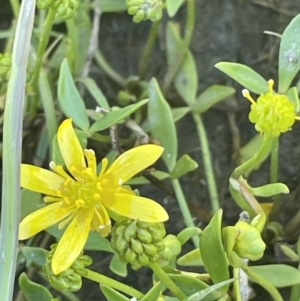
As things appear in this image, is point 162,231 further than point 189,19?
No

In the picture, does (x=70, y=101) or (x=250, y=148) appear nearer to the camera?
(x=70, y=101)

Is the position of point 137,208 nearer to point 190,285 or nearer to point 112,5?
point 190,285

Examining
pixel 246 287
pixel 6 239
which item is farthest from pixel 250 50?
pixel 6 239

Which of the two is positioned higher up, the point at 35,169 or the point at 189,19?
the point at 189,19

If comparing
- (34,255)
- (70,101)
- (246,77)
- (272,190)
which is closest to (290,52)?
(246,77)

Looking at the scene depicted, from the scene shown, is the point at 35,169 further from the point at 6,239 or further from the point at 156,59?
the point at 156,59

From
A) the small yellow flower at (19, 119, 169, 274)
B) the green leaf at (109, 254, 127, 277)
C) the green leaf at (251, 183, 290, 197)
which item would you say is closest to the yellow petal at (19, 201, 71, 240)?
the small yellow flower at (19, 119, 169, 274)
